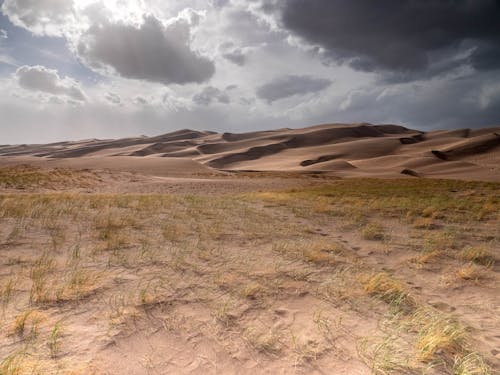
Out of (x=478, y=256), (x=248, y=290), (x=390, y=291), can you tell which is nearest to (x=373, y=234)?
(x=478, y=256)

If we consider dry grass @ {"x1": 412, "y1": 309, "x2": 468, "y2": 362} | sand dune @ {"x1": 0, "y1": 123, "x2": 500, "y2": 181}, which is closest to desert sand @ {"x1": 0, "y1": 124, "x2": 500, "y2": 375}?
dry grass @ {"x1": 412, "y1": 309, "x2": 468, "y2": 362}

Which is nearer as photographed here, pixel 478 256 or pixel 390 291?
pixel 390 291

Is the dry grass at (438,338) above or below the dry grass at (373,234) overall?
above

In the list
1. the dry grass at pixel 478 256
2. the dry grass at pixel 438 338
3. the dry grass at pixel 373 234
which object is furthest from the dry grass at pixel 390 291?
the dry grass at pixel 373 234

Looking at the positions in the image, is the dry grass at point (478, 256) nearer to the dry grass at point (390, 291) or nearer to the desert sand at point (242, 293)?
the desert sand at point (242, 293)

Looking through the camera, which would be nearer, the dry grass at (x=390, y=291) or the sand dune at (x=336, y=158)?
the dry grass at (x=390, y=291)

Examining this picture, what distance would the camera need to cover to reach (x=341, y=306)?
4367 mm

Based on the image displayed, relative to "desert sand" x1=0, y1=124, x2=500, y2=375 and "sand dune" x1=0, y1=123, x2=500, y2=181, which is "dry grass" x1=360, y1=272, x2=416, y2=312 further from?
"sand dune" x1=0, y1=123, x2=500, y2=181

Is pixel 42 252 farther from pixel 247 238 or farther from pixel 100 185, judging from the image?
pixel 100 185

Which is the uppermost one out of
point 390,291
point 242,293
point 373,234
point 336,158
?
point 242,293

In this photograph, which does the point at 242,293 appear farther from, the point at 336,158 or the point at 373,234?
the point at 336,158

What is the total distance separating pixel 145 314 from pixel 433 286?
479cm

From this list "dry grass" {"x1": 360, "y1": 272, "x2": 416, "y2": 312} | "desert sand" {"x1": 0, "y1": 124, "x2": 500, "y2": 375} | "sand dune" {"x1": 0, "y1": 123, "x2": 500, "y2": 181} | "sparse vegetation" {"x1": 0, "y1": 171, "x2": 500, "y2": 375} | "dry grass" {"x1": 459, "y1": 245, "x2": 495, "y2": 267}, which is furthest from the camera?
"sand dune" {"x1": 0, "y1": 123, "x2": 500, "y2": 181}

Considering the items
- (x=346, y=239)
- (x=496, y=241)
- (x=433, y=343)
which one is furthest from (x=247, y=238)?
(x=496, y=241)
